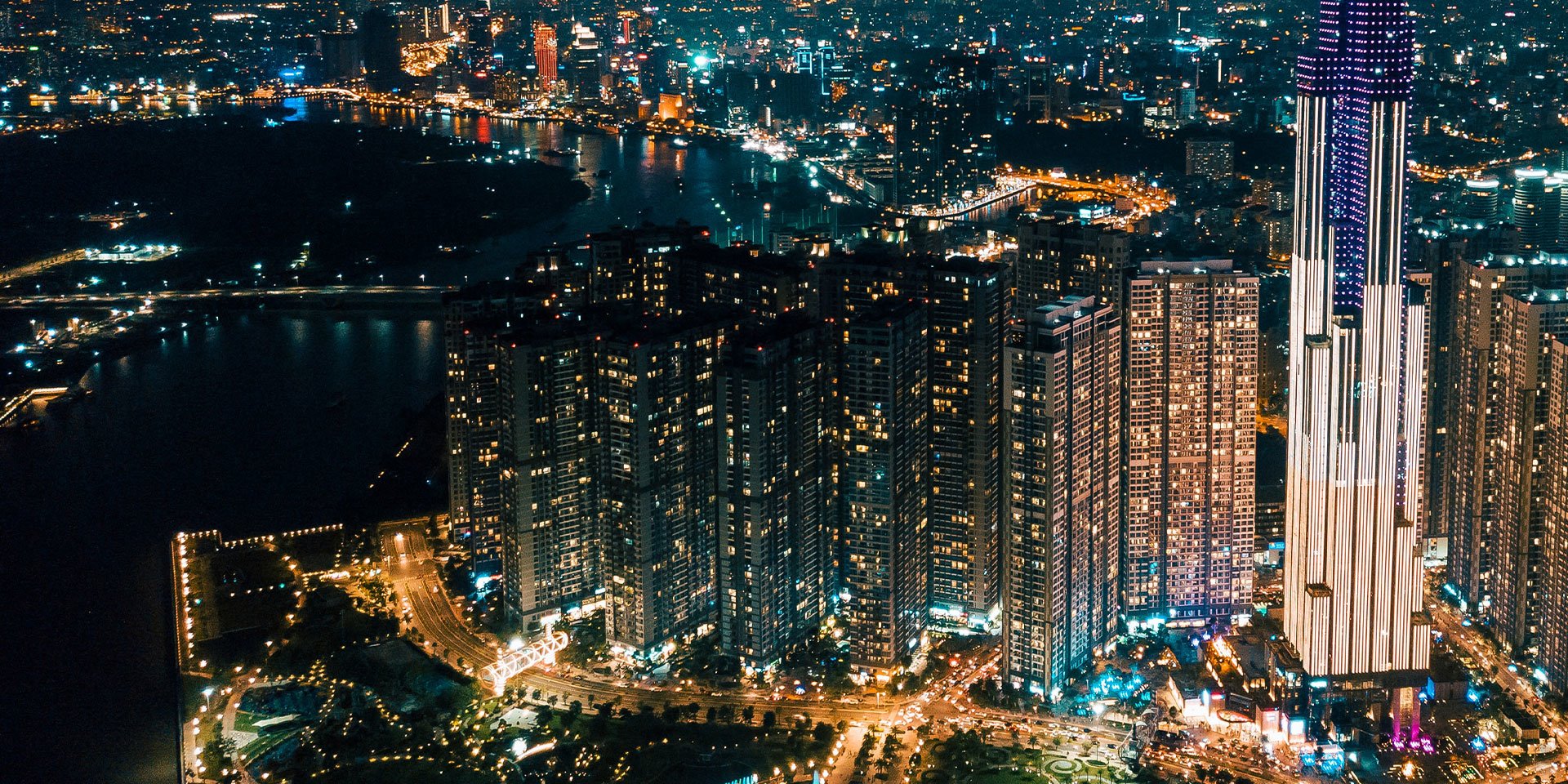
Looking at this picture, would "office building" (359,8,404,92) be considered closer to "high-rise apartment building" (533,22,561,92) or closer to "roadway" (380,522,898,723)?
"high-rise apartment building" (533,22,561,92)

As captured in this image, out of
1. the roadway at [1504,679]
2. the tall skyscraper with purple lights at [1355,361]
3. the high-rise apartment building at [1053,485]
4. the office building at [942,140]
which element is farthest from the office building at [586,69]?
the tall skyscraper with purple lights at [1355,361]

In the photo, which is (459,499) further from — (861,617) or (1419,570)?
(1419,570)

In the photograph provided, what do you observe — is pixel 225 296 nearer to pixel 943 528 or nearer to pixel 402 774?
pixel 943 528

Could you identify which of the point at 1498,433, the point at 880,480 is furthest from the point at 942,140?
the point at 880,480

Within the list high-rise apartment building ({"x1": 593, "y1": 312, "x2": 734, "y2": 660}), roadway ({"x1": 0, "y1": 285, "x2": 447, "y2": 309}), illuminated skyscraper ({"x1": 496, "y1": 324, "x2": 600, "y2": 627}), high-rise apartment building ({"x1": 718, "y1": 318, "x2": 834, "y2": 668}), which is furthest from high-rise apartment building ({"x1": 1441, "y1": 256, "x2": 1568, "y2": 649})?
roadway ({"x1": 0, "y1": 285, "x2": 447, "y2": 309})

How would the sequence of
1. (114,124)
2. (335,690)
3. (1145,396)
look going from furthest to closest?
(114,124)
(1145,396)
(335,690)

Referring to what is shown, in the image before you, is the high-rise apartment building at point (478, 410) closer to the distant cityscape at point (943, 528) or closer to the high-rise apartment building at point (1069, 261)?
the distant cityscape at point (943, 528)

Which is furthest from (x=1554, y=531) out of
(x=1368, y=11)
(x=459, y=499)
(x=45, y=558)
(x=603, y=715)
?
(x=45, y=558)
